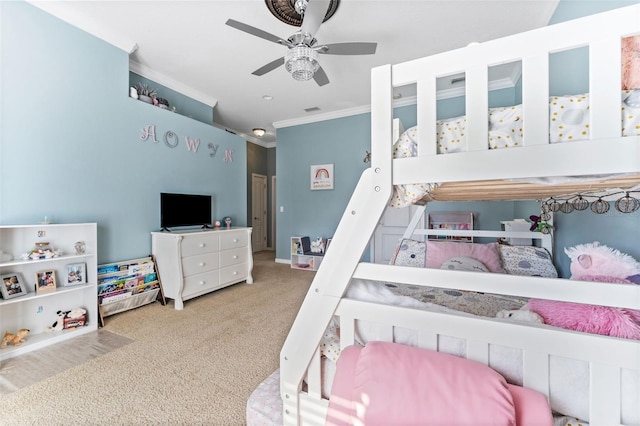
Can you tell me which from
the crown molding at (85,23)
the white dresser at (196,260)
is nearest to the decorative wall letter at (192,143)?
the crown molding at (85,23)

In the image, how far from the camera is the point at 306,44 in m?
1.98

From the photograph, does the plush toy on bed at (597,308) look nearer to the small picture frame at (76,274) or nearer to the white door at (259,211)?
the small picture frame at (76,274)

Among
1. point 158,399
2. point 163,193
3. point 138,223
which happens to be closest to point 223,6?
point 163,193

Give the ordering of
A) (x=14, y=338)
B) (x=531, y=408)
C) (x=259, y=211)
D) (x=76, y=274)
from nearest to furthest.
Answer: (x=531, y=408)
(x=14, y=338)
(x=76, y=274)
(x=259, y=211)

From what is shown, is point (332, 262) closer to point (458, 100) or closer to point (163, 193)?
point (163, 193)

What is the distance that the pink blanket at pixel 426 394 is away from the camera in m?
0.64

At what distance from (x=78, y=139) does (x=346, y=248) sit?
2872 millimetres

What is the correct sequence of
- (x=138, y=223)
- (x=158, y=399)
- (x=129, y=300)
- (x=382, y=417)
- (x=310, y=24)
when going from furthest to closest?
1. (x=138, y=223)
2. (x=129, y=300)
3. (x=310, y=24)
4. (x=158, y=399)
5. (x=382, y=417)

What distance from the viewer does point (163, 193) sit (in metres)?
3.05

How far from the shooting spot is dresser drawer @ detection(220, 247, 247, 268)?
10.7 feet

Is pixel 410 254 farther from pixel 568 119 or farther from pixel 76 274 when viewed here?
pixel 76 274

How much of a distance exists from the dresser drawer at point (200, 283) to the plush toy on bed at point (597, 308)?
117 inches

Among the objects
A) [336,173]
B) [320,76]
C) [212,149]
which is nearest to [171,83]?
[212,149]

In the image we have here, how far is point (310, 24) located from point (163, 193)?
2468 millimetres
